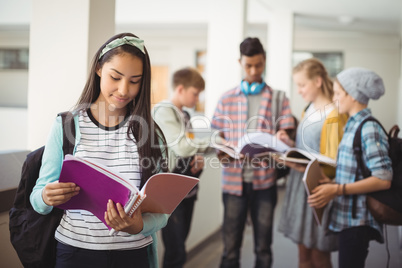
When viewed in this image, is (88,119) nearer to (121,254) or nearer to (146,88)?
(146,88)

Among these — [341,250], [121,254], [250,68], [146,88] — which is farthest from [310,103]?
[121,254]

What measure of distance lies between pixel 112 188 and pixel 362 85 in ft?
4.51

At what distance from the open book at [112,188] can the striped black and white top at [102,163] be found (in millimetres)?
105

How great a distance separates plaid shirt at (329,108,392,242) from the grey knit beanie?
77 mm

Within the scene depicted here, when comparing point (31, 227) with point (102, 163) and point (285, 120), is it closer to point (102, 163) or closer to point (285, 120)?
point (102, 163)

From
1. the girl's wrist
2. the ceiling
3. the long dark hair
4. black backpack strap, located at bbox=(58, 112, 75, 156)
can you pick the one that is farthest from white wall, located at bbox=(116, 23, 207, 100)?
black backpack strap, located at bbox=(58, 112, 75, 156)

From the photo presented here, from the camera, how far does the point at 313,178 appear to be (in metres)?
1.87

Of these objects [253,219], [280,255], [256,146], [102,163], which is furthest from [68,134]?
[280,255]

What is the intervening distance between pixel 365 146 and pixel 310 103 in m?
0.78

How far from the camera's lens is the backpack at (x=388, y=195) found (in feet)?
5.89

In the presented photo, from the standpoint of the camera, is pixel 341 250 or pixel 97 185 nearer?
pixel 97 185

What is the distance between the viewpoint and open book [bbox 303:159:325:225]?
175cm

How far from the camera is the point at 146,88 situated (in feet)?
4.19

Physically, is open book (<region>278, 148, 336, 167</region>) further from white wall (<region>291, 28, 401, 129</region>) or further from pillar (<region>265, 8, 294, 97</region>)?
white wall (<region>291, 28, 401, 129</region>)
